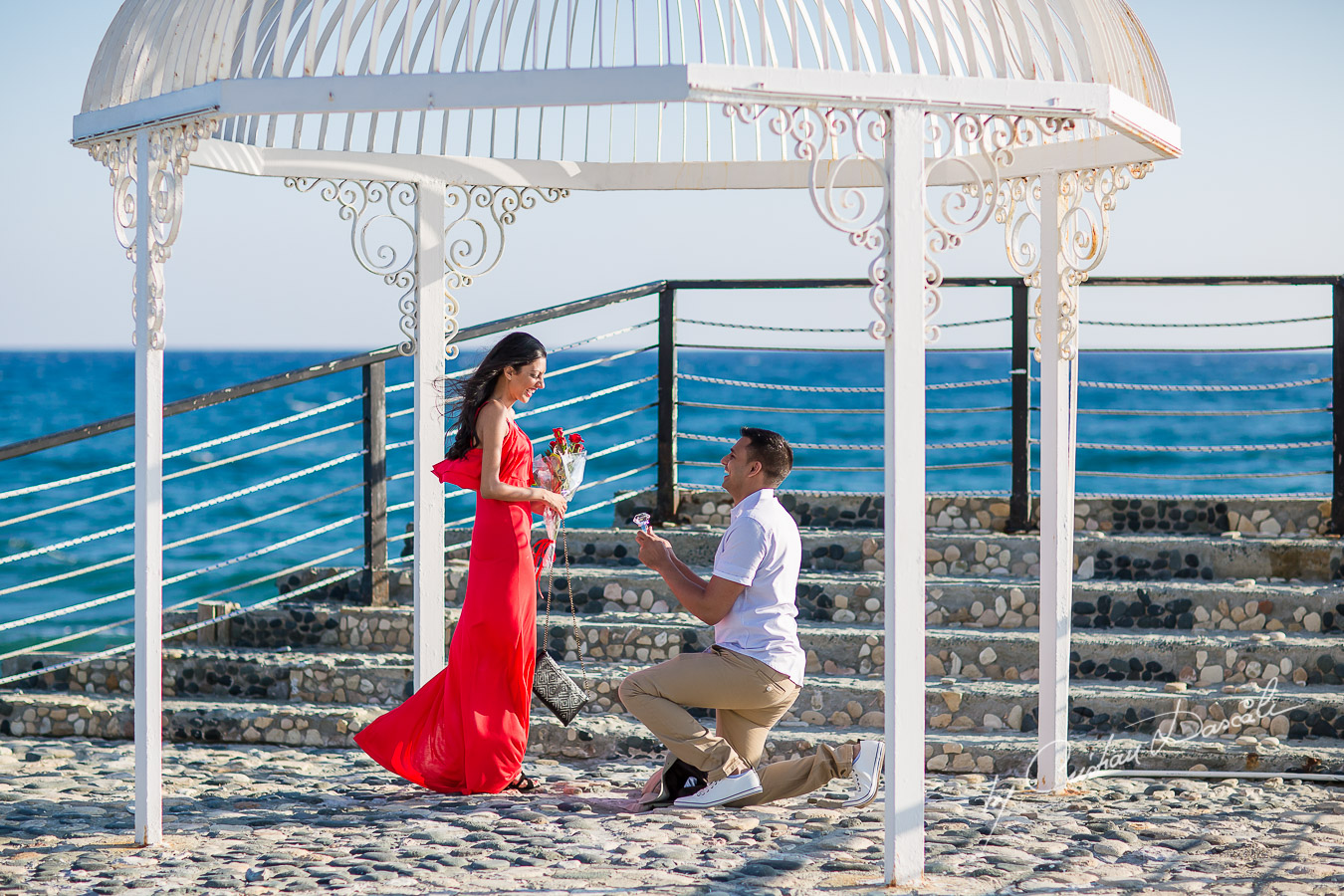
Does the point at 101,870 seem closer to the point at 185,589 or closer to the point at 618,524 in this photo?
the point at 618,524

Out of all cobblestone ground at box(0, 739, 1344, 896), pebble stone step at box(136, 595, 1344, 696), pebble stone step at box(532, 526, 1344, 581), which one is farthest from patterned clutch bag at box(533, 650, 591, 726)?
pebble stone step at box(532, 526, 1344, 581)

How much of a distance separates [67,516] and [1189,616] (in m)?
19.8

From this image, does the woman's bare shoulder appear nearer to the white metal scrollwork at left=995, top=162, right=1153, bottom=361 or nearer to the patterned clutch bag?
the patterned clutch bag

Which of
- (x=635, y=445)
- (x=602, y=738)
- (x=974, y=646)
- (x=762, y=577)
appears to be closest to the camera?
(x=762, y=577)

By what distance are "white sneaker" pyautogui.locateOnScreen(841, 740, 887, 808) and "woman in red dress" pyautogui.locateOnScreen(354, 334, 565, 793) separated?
1304 mm

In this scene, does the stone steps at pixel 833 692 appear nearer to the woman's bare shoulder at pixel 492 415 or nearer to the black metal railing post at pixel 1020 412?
the black metal railing post at pixel 1020 412

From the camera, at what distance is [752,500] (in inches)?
185

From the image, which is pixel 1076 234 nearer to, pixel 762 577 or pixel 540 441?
pixel 762 577

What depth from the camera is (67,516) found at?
22031mm

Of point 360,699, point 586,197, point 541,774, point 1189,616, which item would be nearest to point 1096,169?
point 1189,616

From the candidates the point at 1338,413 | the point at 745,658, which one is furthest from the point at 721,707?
the point at 1338,413

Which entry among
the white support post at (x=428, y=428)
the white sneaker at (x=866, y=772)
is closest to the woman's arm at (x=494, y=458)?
the white support post at (x=428, y=428)

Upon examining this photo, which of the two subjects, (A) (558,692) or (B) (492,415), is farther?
(A) (558,692)

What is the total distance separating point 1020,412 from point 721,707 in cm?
311
